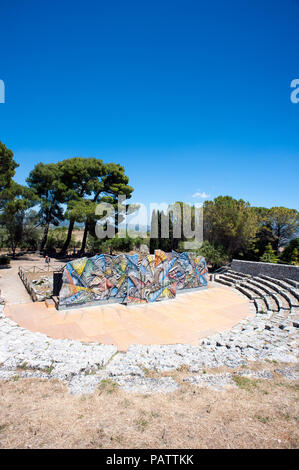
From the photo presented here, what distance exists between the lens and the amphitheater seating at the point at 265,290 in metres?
13.2

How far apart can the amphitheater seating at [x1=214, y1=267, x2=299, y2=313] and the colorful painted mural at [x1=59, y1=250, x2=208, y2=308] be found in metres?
5.06

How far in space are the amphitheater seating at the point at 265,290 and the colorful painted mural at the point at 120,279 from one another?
506cm

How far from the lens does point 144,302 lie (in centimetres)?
1430

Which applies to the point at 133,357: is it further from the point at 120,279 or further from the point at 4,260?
the point at 4,260

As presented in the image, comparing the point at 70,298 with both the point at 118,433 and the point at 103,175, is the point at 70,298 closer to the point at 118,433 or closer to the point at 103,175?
the point at 118,433

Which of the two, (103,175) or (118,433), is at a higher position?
(103,175)

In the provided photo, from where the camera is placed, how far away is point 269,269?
1923 centimetres

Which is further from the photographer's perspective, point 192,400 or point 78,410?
point 192,400

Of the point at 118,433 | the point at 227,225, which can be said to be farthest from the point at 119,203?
the point at 118,433

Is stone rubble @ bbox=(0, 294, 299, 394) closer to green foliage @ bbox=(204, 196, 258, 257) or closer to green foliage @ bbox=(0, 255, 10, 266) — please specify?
green foliage @ bbox=(0, 255, 10, 266)

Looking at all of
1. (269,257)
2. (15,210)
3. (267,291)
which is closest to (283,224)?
(269,257)

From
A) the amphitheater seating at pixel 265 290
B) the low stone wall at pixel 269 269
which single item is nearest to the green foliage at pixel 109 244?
the amphitheater seating at pixel 265 290
